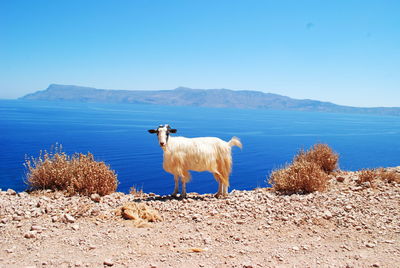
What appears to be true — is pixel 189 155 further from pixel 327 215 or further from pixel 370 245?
pixel 370 245

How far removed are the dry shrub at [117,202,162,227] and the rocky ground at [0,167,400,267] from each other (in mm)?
110

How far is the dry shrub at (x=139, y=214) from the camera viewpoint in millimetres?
6031

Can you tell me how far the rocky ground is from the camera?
458 centimetres

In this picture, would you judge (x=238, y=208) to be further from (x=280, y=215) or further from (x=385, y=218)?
(x=385, y=218)

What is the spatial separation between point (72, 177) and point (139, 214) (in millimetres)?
2813

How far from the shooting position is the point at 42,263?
4352mm

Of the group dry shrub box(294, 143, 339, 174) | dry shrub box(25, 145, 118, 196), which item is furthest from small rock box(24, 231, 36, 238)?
dry shrub box(294, 143, 339, 174)

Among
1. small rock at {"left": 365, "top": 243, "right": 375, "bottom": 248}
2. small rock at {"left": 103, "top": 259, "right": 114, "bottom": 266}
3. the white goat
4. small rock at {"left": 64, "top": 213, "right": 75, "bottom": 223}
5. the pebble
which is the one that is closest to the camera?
small rock at {"left": 103, "top": 259, "right": 114, "bottom": 266}

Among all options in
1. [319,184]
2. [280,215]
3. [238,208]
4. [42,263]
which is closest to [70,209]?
[42,263]

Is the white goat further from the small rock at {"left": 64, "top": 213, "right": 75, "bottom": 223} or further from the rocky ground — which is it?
the small rock at {"left": 64, "top": 213, "right": 75, "bottom": 223}

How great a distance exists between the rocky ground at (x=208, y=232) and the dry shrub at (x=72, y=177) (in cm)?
46

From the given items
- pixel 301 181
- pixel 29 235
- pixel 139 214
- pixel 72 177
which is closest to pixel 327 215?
pixel 301 181

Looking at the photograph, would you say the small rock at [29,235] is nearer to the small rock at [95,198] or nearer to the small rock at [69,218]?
the small rock at [69,218]

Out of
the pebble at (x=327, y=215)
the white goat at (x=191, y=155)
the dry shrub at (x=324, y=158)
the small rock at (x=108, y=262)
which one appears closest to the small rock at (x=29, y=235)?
the small rock at (x=108, y=262)
